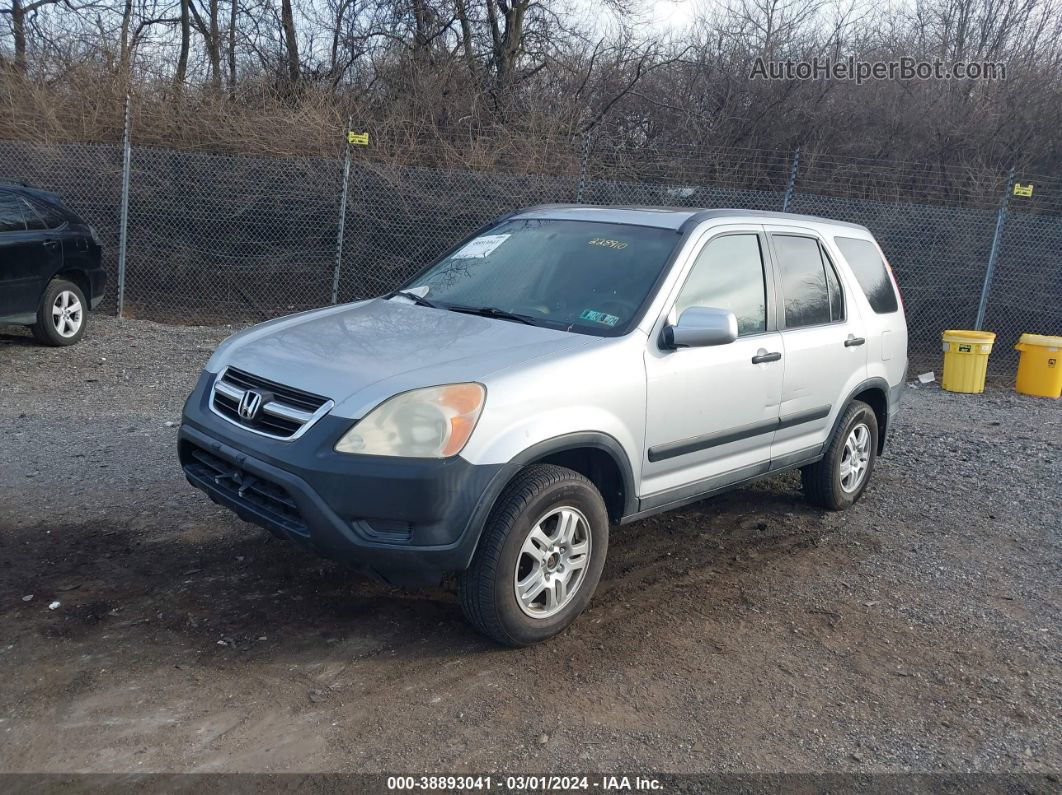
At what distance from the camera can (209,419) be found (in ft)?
12.8

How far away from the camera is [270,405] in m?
3.63

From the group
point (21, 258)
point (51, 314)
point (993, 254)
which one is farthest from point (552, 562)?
point (993, 254)

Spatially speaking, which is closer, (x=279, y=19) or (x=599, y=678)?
(x=599, y=678)

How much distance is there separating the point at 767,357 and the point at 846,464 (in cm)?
147

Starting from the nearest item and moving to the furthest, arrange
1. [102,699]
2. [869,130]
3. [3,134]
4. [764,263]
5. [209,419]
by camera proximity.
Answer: [102,699] < [209,419] < [764,263] < [3,134] < [869,130]

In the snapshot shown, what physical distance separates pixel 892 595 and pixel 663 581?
→ 1.18 meters

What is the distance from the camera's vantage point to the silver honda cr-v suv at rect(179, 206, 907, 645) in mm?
3396

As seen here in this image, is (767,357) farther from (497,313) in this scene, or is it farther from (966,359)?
(966,359)

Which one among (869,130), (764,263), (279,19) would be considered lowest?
(764,263)

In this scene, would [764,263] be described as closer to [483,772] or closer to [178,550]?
[483,772]

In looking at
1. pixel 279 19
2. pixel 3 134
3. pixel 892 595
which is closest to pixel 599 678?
pixel 892 595

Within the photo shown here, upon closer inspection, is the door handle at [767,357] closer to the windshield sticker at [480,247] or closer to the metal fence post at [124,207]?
the windshield sticker at [480,247]

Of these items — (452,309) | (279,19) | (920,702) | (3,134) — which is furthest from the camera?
(279,19)

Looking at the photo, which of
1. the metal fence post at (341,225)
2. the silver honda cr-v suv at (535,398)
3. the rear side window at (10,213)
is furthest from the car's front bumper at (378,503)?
the metal fence post at (341,225)
